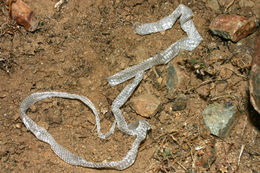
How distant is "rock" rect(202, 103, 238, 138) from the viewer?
2377 mm

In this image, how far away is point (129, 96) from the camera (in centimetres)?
258

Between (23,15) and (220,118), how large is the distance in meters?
2.19

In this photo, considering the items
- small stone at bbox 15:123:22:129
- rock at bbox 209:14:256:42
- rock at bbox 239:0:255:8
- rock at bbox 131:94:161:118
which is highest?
rock at bbox 239:0:255:8

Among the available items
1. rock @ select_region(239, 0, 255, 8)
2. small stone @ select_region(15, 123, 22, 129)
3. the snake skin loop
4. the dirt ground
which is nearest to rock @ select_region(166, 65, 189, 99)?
the dirt ground

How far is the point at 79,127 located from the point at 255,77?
162cm

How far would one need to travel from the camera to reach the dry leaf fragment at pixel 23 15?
108 inches

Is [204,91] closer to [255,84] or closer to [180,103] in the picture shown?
[180,103]

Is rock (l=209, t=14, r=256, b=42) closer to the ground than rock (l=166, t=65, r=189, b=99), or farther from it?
farther from it

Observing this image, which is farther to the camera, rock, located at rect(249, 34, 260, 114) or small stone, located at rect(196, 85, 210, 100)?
small stone, located at rect(196, 85, 210, 100)

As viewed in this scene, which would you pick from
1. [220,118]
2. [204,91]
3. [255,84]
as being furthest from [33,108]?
[255,84]

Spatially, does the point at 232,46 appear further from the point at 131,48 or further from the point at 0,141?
the point at 0,141

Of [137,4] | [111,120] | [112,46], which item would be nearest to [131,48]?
[112,46]

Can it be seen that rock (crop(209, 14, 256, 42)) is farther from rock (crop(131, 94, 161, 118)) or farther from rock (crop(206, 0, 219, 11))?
rock (crop(131, 94, 161, 118))

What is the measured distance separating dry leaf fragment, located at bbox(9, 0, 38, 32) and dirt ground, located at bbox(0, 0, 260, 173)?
0.07 metres
